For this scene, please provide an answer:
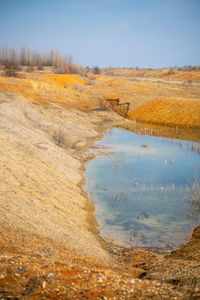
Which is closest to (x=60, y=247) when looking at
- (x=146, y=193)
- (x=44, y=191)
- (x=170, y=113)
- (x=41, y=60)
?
(x=44, y=191)

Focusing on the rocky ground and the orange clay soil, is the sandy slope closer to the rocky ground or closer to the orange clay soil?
the rocky ground

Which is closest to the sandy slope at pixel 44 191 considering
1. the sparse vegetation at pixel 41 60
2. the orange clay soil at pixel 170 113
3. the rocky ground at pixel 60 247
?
the rocky ground at pixel 60 247

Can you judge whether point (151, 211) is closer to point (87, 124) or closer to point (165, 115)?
point (87, 124)

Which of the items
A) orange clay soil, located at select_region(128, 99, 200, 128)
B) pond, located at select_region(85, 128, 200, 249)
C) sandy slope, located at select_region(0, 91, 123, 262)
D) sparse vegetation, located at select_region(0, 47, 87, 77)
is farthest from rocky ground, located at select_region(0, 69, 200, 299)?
sparse vegetation, located at select_region(0, 47, 87, 77)

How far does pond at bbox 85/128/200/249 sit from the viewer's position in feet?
27.1

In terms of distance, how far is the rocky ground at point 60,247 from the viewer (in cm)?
370

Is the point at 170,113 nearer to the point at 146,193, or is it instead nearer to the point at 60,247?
the point at 146,193

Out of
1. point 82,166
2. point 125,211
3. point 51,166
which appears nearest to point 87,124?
point 82,166

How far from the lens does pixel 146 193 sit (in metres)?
11.0

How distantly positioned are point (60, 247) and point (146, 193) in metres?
5.64

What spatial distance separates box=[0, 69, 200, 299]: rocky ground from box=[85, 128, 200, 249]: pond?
0.47 metres

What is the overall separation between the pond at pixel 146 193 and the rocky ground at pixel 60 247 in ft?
1.53

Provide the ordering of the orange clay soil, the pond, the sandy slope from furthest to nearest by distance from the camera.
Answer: the orange clay soil, the pond, the sandy slope

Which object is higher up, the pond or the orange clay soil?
the orange clay soil
